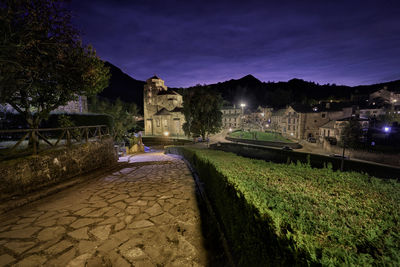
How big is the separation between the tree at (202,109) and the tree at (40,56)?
24522mm

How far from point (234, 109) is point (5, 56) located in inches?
2758

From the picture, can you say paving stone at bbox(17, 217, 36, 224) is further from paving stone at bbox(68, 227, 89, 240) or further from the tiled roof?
the tiled roof

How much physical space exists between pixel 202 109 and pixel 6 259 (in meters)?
30.6

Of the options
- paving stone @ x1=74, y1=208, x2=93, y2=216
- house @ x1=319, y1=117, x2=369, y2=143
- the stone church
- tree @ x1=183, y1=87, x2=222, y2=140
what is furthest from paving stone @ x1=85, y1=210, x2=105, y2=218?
the stone church

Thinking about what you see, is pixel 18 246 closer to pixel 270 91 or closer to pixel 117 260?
pixel 117 260

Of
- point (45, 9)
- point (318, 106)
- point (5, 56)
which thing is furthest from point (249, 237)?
point (318, 106)

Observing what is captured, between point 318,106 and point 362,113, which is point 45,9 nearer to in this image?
point 318,106

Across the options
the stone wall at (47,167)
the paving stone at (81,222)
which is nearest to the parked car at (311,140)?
the stone wall at (47,167)

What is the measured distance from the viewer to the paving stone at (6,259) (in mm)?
2827

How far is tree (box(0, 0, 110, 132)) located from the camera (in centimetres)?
571

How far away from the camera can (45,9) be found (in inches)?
250

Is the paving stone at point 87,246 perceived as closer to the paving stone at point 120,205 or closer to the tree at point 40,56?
the paving stone at point 120,205

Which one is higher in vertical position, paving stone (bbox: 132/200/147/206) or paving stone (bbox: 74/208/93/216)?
paving stone (bbox: 74/208/93/216)

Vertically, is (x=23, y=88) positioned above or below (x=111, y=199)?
above
